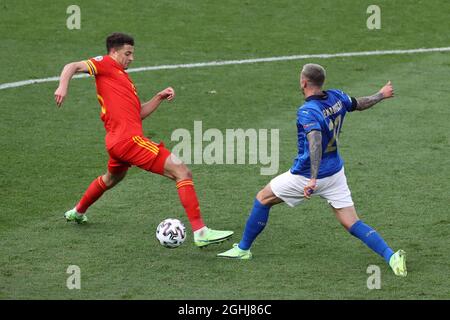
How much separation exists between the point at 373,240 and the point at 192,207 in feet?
5.81

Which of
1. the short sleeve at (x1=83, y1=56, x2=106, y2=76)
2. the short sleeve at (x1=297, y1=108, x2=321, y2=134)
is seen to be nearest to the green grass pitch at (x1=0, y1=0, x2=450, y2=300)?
the short sleeve at (x1=297, y1=108, x2=321, y2=134)

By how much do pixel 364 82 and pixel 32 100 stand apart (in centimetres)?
544

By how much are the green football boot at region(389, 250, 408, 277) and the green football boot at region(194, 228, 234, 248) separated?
1.67 meters

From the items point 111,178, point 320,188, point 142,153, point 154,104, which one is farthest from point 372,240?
point 111,178

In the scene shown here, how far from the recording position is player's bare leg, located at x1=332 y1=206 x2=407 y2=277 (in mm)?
8742

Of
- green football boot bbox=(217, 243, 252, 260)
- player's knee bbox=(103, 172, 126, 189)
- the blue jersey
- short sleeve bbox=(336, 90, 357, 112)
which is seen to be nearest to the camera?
the blue jersey

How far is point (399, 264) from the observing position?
8.72 meters

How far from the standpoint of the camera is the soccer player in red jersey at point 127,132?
9.52 metres

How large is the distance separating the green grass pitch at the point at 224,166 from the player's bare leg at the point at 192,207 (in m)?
0.19

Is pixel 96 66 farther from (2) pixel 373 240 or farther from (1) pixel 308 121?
(2) pixel 373 240

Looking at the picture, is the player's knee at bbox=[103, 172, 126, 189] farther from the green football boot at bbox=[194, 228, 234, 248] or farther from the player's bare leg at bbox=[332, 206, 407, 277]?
the player's bare leg at bbox=[332, 206, 407, 277]

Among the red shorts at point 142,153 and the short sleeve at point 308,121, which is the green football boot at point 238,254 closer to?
the red shorts at point 142,153

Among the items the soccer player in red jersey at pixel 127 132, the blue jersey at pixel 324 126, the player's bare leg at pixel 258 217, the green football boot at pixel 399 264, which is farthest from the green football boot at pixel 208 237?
the green football boot at pixel 399 264

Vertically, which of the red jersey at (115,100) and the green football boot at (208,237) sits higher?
the red jersey at (115,100)
